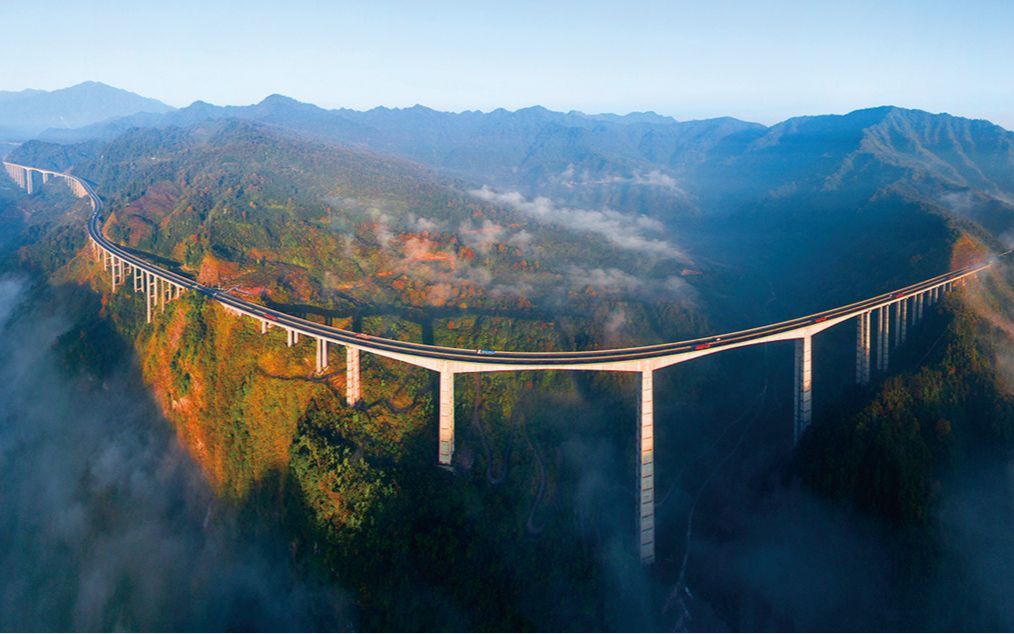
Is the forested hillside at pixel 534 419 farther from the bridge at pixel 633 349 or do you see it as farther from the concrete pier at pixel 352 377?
the bridge at pixel 633 349

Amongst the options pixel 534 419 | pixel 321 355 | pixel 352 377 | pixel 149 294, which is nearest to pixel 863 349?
pixel 534 419

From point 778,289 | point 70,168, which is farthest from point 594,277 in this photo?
point 70,168

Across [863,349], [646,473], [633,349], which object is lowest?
[646,473]

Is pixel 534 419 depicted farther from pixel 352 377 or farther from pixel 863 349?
pixel 863 349

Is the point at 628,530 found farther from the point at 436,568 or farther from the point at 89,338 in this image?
the point at 89,338

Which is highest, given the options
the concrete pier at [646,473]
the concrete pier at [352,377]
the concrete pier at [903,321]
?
the concrete pier at [903,321]

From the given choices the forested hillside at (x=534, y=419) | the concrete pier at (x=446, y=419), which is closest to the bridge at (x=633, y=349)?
the concrete pier at (x=446, y=419)
